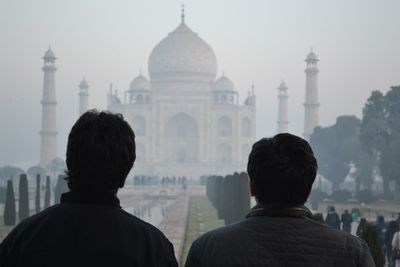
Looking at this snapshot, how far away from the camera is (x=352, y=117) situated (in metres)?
36.1

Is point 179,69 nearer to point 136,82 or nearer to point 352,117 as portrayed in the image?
point 136,82

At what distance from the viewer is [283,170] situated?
2088mm

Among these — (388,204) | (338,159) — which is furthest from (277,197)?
(338,159)

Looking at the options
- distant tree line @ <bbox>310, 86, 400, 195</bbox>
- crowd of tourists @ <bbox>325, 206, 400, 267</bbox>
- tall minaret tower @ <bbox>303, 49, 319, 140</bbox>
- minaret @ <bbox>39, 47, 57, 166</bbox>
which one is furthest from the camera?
tall minaret tower @ <bbox>303, 49, 319, 140</bbox>

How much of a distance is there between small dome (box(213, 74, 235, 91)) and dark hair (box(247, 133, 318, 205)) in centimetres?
4526

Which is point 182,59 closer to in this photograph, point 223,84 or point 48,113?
point 223,84

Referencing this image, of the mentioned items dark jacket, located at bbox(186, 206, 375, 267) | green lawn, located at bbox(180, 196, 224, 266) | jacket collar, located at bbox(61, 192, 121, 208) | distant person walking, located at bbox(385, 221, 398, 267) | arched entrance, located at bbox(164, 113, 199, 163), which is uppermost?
arched entrance, located at bbox(164, 113, 199, 163)

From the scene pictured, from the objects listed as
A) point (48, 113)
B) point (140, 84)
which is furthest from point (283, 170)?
point (140, 84)

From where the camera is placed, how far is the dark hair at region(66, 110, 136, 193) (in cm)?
206

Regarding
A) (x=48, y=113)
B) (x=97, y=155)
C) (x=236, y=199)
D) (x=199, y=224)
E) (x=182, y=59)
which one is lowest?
(x=199, y=224)

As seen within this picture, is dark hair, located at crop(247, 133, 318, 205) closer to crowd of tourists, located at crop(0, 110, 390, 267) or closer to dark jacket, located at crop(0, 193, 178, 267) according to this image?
crowd of tourists, located at crop(0, 110, 390, 267)

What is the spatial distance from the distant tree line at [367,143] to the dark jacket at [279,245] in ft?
76.3

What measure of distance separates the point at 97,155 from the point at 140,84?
45616mm

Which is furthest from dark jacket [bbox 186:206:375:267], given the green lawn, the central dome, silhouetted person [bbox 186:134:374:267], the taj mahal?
the central dome
